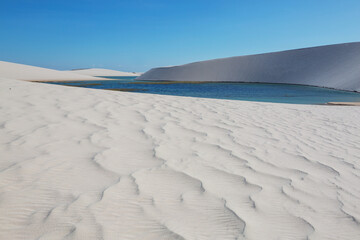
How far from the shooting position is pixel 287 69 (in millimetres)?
41125

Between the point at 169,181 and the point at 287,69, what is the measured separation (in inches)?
1684

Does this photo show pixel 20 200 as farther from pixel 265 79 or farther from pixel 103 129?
pixel 265 79

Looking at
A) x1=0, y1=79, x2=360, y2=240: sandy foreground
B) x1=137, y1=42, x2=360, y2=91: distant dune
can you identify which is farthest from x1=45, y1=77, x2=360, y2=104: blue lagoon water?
x1=0, y1=79, x2=360, y2=240: sandy foreground

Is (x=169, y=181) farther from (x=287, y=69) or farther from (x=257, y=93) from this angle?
(x=287, y=69)

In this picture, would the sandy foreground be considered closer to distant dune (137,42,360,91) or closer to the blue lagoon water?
the blue lagoon water

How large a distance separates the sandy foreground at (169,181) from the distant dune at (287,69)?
23466 millimetres

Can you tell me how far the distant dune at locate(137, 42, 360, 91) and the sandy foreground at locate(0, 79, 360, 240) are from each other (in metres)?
23.5

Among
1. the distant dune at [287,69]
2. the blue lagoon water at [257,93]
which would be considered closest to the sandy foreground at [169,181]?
the blue lagoon water at [257,93]

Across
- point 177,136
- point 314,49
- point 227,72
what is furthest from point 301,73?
point 177,136

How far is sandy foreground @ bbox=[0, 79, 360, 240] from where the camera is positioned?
1353mm

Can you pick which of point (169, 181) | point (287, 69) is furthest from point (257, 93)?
point (287, 69)

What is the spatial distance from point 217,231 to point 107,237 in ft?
1.60

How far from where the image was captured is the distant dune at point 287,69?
Answer: 1201 inches

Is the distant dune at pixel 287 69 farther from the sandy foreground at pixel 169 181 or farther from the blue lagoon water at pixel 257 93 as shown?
the sandy foreground at pixel 169 181
